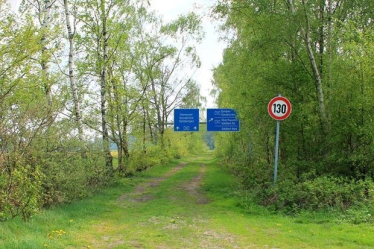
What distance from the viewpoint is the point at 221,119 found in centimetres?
2533

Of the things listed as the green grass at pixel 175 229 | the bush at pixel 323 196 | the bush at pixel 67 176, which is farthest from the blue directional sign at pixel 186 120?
the bush at pixel 323 196

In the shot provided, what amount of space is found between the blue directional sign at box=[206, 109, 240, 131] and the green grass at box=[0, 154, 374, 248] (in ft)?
43.7

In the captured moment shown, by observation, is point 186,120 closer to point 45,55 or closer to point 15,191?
point 45,55

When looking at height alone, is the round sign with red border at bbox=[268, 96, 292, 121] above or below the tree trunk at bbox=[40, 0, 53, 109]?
below

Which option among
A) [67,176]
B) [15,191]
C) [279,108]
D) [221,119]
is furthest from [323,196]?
[221,119]

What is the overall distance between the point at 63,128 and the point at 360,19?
12.0 m

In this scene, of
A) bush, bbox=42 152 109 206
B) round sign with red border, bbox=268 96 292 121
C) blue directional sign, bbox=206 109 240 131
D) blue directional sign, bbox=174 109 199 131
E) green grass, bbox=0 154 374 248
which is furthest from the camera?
blue directional sign, bbox=174 109 199 131

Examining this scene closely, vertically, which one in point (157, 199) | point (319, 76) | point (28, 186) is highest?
point (319, 76)

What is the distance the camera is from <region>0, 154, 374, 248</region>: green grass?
22.8ft

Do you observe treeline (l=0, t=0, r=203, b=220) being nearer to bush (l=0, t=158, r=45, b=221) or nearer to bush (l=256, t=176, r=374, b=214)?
bush (l=0, t=158, r=45, b=221)


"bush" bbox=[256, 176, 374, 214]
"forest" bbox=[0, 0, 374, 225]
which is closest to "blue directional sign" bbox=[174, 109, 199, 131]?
"forest" bbox=[0, 0, 374, 225]

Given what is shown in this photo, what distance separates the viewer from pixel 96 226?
877 cm

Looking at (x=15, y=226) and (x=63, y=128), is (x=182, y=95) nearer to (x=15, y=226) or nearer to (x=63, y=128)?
(x=63, y=128)

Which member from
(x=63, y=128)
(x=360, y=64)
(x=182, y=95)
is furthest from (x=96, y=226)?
(x=182, y=95)
